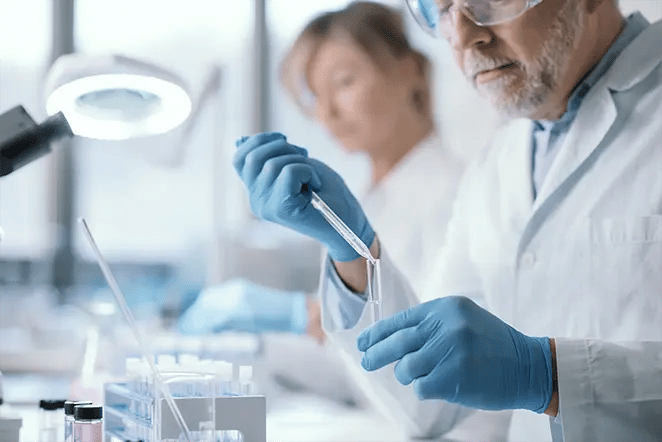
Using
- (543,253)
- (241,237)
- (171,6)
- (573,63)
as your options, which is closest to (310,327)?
(241,237)

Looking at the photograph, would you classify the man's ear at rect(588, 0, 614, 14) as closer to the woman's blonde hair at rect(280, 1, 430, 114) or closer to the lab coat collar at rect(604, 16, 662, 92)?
the lab coat collar at rect(604, 16, 662, 92)

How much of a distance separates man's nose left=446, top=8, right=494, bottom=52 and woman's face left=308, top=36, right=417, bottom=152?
1.24 metres

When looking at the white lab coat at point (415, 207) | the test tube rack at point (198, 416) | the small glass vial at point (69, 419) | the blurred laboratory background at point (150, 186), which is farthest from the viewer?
the blurred laboratory background at point (150, 186)

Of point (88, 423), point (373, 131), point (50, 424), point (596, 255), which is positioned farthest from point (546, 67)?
point (373, 131)

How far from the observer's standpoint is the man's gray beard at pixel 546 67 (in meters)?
1.59

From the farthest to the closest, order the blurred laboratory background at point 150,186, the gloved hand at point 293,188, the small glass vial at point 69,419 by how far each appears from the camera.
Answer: the blurred laboratory background at point 150,186
the gloved hand at point 293,188
the small glass vial at point 69,419

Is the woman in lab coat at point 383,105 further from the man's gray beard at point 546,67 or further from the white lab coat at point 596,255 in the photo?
the man's gray beard at point 546,67

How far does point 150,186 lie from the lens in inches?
178

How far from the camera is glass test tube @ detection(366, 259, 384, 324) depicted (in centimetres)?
148

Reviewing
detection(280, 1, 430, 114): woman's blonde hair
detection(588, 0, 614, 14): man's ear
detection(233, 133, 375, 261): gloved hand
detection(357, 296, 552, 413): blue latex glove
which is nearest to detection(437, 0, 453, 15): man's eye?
→ detection(588, 0, 614, 14): man's ear

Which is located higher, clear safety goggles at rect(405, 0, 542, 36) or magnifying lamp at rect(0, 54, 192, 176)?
clear safety goggles at rect(405, 0, 542, 36)

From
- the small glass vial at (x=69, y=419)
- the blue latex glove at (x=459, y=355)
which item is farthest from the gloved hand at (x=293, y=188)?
the small glass vial at (x=69, y=419)

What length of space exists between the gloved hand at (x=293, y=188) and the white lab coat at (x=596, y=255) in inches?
7.7

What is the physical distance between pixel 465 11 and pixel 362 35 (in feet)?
4.48
